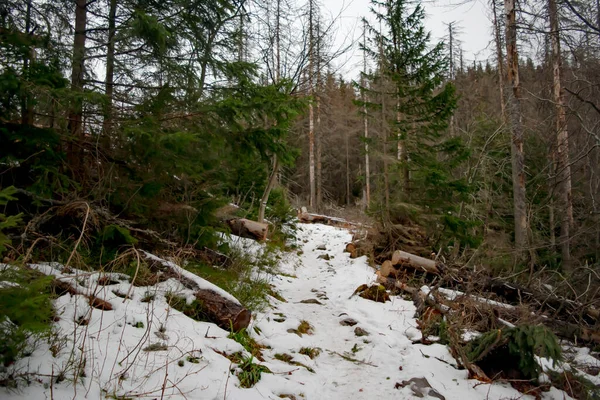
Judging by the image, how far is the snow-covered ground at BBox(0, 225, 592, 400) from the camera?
2.52 m

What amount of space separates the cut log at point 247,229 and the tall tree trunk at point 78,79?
4481 mm

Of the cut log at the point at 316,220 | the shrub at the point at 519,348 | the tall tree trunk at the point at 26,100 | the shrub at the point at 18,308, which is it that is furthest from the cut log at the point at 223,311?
the cut log at the point at 316,220

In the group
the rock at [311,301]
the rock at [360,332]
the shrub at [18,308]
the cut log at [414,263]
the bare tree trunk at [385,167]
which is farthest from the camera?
the bare tree trunk at [385,167]

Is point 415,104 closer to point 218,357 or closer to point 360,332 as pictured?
point 360,332

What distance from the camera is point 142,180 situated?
4.92 m

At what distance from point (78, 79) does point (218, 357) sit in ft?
15.2

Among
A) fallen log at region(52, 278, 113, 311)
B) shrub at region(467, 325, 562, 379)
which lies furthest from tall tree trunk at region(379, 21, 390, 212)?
fallen log at region(52, 278, 113, 311)

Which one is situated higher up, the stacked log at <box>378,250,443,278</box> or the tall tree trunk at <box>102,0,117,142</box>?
the tall tree trunk at <box>102,0,117,142</box>

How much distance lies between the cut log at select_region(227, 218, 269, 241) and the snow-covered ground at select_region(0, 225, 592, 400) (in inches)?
128

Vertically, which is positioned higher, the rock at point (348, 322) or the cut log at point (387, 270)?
the cut log at point (387, 270)

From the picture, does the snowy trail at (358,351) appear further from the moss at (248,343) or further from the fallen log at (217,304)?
the fallen log at (217,304)

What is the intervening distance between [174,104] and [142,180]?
1293 millimetres

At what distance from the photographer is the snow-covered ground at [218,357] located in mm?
2521

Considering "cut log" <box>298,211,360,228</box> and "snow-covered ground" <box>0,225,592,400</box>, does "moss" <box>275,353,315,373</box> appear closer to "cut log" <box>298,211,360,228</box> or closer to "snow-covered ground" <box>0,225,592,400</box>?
"snow-covered ground" <box>0,225,592,400</box>
